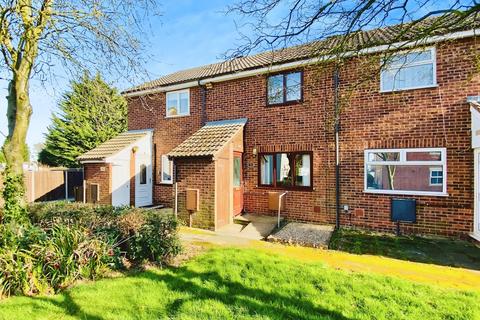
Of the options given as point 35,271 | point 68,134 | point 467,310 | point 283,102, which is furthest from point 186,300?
point 68,134

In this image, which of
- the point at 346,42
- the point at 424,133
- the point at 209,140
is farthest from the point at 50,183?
the point at 424,133

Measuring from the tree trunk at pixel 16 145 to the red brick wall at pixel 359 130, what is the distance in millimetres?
2662

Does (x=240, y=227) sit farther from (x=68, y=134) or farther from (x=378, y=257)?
(x=68, y=134)

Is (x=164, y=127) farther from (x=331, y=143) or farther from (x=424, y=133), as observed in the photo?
(x=424, y=133)

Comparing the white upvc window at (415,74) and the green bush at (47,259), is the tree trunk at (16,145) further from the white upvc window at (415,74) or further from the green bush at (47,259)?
the white upvc window at (415,74)

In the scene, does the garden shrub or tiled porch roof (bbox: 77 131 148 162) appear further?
tiled porch roof (bbox: 77 131 148 162)

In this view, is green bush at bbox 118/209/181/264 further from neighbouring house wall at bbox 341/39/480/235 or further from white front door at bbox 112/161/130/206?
white front door at bbox 112/161/130/206

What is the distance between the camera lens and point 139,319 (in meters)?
3.50

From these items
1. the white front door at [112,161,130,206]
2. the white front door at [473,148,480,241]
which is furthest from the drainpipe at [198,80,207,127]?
the white front door at [473,148,480,241]

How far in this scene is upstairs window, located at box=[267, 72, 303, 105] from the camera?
384 inches

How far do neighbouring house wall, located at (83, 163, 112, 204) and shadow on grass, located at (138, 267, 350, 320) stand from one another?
783 cm

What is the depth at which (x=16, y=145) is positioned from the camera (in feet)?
20.9

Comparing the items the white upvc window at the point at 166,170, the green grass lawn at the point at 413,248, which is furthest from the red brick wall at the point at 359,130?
the white upvc window at the point at 166,170

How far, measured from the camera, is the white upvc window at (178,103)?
1238 cm
